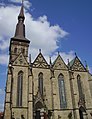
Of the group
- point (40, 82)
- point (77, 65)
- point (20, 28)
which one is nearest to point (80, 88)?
point (77, 65)

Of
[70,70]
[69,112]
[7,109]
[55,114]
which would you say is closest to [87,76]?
[70,70]

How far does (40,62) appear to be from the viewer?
3447cm

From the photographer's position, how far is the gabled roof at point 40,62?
33.7m

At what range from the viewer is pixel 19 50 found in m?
37.8

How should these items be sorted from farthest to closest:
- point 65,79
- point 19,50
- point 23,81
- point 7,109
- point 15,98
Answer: point 19,50, point 65,79, point 23,81, point 15,98, point 7,109

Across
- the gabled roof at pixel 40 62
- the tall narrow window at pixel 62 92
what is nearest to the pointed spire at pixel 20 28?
the gabled roof at pixel 40 62

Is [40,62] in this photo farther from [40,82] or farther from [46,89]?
[46,89]

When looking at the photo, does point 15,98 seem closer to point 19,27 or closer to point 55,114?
point 55,114

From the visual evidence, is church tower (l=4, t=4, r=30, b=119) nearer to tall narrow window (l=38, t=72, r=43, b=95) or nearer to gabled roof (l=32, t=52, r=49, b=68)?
gabled roof (l=32, t=52, r=49, b=68)

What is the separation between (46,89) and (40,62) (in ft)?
19.7

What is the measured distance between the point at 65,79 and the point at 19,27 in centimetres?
1852

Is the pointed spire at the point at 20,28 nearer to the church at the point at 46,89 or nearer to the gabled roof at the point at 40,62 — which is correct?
the church at the point at 46,89

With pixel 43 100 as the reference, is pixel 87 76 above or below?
above

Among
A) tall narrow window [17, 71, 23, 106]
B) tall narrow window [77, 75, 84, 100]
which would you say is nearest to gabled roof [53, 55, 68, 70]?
tall narrow window [77, 75, 84, 100]
